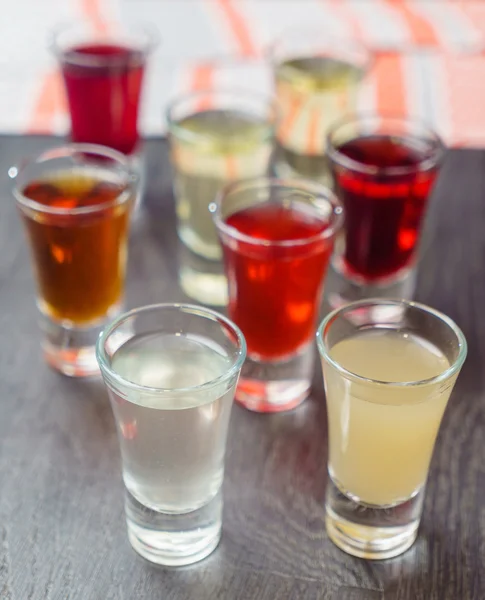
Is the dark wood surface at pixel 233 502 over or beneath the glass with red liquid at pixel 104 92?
beneath

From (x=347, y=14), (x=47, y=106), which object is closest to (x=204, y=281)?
(x=47, y=106)

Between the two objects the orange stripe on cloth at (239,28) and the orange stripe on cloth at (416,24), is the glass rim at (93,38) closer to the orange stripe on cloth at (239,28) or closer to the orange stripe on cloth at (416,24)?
the orange stripe on cloth at (239,28)

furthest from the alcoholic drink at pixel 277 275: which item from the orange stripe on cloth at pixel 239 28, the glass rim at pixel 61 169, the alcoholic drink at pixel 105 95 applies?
the orange stripe on cloth at pixel 239 28

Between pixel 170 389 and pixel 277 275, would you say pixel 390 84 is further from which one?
pixel 170 389

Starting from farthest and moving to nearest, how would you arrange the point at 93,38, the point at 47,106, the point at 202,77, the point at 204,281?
the point at 202,77 → the point at 47,106 → the point at 93,38 → the point at 204,281

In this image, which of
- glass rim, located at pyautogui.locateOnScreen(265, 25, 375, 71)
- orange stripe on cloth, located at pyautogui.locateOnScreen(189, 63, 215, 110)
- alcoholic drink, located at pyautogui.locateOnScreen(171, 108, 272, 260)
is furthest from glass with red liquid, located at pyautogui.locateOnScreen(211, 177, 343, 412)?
orange stripe on cloth, located at pyautogui.locateOnScreen(189, 63, 215, 110)
